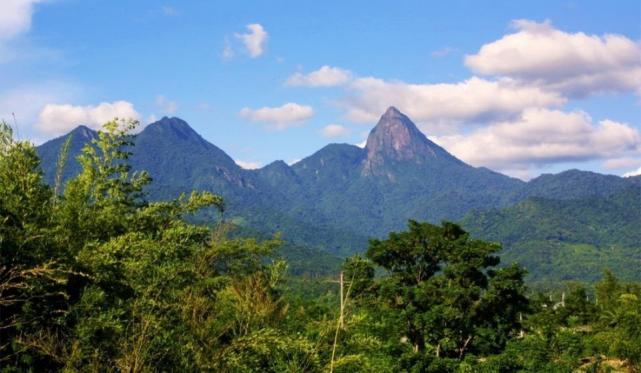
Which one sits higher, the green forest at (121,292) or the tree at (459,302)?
the green forest at (121,292)

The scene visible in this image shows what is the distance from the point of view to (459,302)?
35.3 m

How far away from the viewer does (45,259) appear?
39.8 ft

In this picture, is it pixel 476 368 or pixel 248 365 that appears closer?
pixel 248 365

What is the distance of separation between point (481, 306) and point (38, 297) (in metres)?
28.4

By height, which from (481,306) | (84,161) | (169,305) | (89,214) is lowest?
A: (481,306)

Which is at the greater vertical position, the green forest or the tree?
the green forest

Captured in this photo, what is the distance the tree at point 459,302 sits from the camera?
116ft

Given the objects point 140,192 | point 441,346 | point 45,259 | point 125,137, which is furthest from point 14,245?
point 441,346

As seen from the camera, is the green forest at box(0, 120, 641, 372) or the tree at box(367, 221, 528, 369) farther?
the tree at box(367, 221, 528, 369)

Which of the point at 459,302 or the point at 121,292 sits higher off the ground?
the point at 121,292

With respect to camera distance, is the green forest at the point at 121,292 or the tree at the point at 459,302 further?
the tree at the point at 459,302

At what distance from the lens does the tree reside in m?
35.2

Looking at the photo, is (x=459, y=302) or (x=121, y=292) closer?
(x=121, y=292)

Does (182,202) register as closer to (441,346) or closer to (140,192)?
(140,192)
